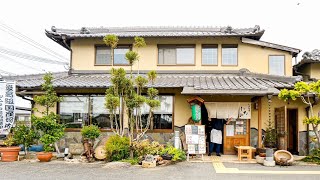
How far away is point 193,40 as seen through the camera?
16.9 m

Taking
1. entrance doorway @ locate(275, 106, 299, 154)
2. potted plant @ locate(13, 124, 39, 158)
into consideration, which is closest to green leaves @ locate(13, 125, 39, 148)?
potted plant @ locate(13, 124, 39, 158)

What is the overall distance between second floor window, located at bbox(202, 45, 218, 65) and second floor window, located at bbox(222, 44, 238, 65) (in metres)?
0.39

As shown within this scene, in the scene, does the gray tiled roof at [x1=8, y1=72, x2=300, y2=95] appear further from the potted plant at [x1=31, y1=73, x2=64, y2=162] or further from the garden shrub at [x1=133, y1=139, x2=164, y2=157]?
the garden shrub at [x1=133, y1=139, x2=164, y2=157]

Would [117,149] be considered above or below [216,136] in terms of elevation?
below

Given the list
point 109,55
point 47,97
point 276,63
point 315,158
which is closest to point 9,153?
point 47,97

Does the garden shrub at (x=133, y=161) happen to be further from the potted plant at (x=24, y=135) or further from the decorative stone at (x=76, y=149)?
the potted plant at (x=24, y=135)

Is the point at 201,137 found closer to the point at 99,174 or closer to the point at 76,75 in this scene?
the point at 99,174

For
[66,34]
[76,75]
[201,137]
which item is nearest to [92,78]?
[76,75]

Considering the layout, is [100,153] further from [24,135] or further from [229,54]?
[229,54]

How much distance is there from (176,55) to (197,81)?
239 cm

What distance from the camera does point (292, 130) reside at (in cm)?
1666

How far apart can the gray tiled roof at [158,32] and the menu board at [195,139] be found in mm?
4853

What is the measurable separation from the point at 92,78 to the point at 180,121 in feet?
15.2

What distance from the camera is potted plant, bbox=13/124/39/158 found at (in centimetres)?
1388
